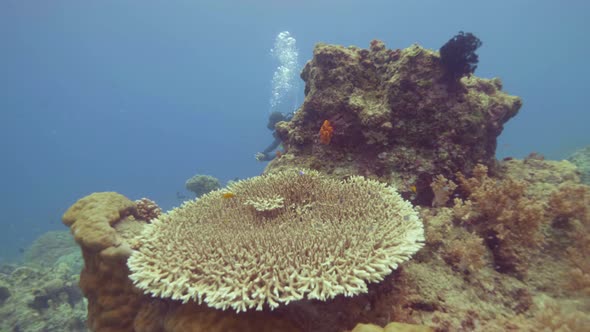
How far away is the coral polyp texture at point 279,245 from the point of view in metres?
2.72

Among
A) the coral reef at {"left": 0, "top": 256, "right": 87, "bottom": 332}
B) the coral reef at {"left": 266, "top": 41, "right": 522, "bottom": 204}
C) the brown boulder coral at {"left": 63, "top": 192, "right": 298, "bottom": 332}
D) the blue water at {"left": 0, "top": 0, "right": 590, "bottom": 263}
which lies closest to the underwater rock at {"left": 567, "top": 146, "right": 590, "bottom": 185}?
the coral reef at {"left": 266, "top": 41, "right": 522, "bottom": 204}

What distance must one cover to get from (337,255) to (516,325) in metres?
1.82

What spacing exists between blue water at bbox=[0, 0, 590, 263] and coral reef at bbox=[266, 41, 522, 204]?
9242cm

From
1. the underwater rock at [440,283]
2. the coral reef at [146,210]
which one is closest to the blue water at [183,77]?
the coral reef at [146,210]

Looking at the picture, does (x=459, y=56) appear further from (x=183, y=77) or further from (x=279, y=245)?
(x=183, y=77)

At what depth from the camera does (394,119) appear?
5727 mm

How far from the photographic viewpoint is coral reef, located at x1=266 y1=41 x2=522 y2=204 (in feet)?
17.9

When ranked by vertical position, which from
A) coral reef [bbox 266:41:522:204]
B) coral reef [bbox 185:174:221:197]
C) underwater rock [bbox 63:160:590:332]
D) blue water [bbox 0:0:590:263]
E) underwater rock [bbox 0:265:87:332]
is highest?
blue water [bbox 0:0:590:263]

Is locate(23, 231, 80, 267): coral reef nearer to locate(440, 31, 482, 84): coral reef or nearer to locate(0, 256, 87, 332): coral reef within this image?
locate(0, 256, 87, 332): coral reef

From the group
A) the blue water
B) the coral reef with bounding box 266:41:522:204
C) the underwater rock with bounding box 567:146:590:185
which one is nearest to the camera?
the coral reef with bounding box 266:41:522:204

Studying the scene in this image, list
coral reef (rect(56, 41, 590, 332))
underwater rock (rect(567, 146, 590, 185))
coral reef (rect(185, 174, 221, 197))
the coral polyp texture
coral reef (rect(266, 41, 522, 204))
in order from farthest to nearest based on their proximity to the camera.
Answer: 1. coral reef (rect(185, 174, 221, 197))
2. underwater rock (rect(567, 146, 590, 185))
3. coral reef (rect(266, 41, 522, 204))
4. coral reef (rect(56, 41, 590, 332))
5. the coral polyp texture

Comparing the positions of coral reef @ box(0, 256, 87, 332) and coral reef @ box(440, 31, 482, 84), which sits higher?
coral reef @ box(440, 31, 482, 84)

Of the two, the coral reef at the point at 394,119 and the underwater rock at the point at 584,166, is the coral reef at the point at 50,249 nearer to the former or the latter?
the coral reef at the point at 394,119

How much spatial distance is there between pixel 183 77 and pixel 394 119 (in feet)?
569
